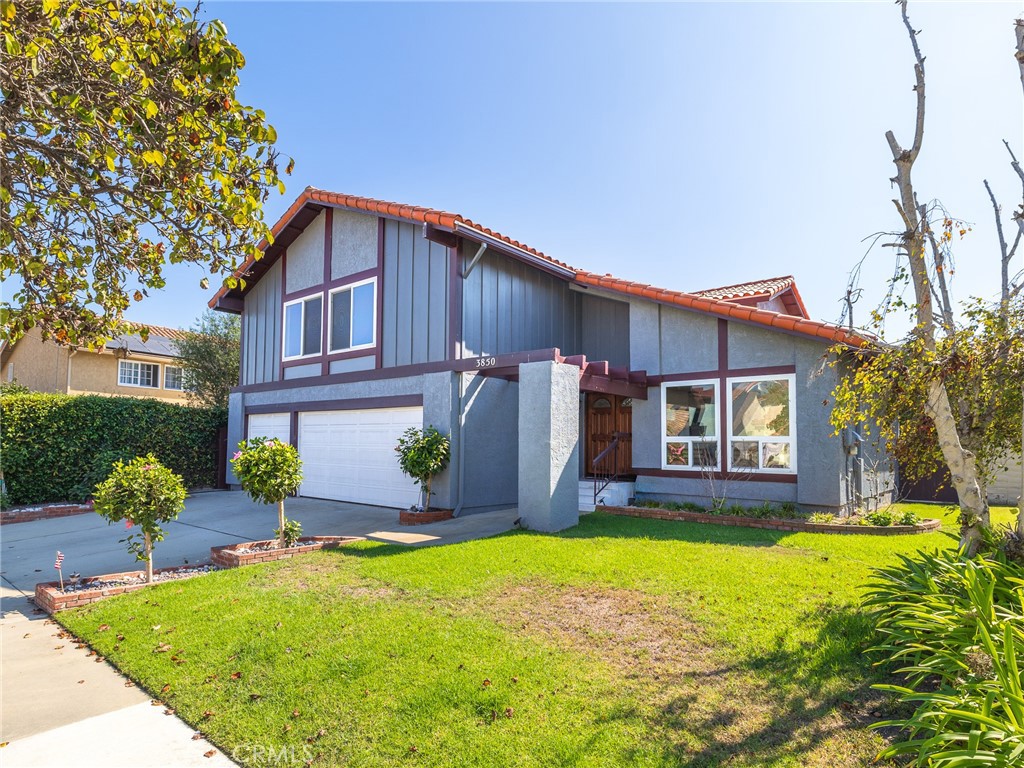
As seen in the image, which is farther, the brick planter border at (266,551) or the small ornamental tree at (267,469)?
the small ornamental tree at (267,469)

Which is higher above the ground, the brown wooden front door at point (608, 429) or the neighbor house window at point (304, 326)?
the neighbor house window at point (304, 326)

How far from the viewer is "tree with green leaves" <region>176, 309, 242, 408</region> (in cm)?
2158

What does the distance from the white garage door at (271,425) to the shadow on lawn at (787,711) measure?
46.3 feet

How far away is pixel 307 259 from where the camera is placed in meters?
16.0

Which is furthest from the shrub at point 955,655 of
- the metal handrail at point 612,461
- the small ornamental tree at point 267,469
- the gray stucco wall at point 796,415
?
the metal handrail at point 612,461

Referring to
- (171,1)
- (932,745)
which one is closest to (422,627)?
(932,745)

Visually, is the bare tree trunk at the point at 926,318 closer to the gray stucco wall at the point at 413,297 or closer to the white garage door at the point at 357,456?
the gray stucco wall at the point at 413,297

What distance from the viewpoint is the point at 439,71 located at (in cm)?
1084

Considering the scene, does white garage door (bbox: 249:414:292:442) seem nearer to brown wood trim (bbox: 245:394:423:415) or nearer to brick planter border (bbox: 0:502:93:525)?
brown wood trim (bbox: 245:394:423:415)

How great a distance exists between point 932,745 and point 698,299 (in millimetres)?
9349

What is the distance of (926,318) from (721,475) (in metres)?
6.60

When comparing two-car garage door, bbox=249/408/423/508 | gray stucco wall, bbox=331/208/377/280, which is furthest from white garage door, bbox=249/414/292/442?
gray stucco wall, bbox=331/208/377/280

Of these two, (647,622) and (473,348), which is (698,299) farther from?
(647,622)

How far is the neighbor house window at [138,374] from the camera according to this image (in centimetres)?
2616
